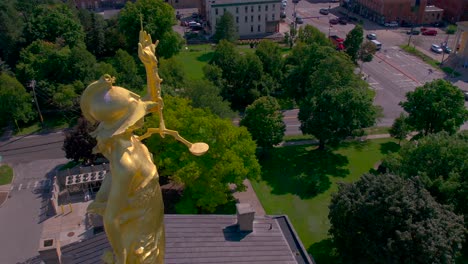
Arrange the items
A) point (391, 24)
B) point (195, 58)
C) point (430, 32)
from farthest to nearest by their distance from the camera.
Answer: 1. point (391, 24)
2. point (430, 32)
3. point (195, 58)

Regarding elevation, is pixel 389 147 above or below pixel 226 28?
below

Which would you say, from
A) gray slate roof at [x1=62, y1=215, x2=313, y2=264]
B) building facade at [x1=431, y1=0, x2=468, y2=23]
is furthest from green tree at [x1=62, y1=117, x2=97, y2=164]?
building facade at [x1=431, y1=0, x2=468, y2=23]

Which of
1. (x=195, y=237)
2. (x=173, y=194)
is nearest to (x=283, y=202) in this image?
(x=173, y=194)

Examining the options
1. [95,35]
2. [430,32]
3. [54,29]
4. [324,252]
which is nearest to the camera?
[324,252]

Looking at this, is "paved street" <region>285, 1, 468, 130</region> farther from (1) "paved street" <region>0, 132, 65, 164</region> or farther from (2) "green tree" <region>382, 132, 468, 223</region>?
(1) "paved street" <region>0, 132, 65, 164</region>

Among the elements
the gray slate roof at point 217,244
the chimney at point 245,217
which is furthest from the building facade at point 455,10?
the chimney at point 245,217

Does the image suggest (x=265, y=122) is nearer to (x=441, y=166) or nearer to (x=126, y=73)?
(x=441, y=166)

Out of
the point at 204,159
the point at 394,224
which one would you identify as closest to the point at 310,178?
the point at 204,159

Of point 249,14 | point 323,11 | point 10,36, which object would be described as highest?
point 10,36
